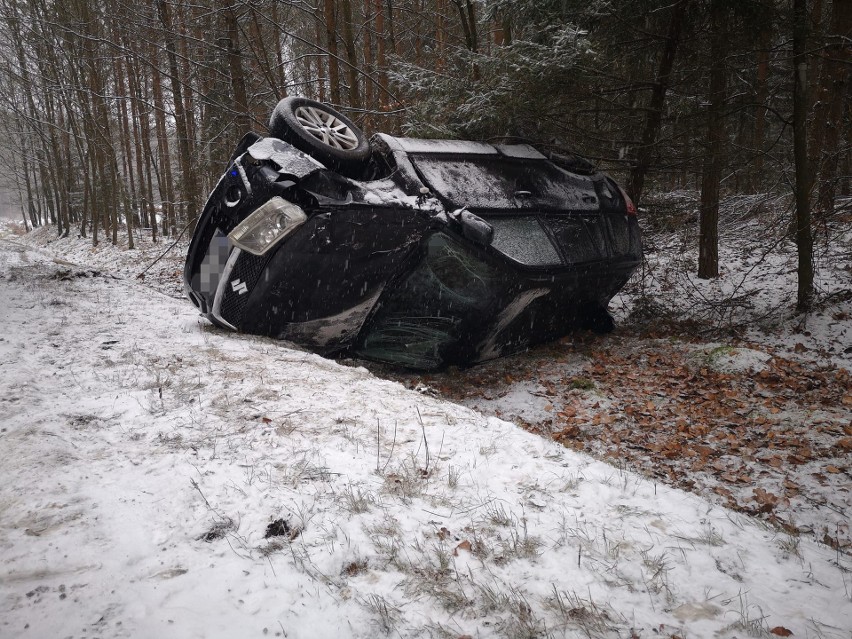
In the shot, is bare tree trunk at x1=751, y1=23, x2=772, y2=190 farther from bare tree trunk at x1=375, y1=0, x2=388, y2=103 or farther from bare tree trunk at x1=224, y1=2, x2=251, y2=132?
bare tree trunk at x1=224, y1=2, x2=251, y2=132

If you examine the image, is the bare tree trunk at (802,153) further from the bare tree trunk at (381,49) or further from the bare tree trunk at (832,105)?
the bare tree trunk at (381,49)

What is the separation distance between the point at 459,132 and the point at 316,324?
4.11m

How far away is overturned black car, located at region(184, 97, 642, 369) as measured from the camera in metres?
4.18

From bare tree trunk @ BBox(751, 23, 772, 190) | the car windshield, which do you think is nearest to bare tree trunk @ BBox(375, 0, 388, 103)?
the car windshield

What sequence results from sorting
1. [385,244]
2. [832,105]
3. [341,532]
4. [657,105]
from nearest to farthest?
[341,532]
[385,244]
[657,105]
[832,105]

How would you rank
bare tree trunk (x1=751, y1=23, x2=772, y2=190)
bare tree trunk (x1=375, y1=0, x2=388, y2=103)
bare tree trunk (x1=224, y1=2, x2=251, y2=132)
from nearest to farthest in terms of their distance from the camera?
bare tree trunk (x1=751, y1=23, x2=772, y2=190)
bare tree trunk (x1=224, y1=2, x2=251, y2=132)
bare tree trunk (x1=375, y1=0, x2=388, y2=103)

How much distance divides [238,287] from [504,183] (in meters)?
2.85

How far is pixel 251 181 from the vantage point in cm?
435

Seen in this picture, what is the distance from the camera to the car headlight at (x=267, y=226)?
159 inches

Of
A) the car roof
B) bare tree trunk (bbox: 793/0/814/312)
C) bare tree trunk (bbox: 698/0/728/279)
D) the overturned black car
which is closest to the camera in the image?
the overturned black car

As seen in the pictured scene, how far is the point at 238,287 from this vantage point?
4.39 m

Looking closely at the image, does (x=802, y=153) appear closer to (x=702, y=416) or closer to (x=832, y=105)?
(x=832, y=105)

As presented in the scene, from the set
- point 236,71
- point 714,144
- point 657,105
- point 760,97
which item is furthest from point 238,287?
point 760,97

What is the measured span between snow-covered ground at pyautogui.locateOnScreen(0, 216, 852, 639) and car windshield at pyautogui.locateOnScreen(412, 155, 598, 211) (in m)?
2.31
